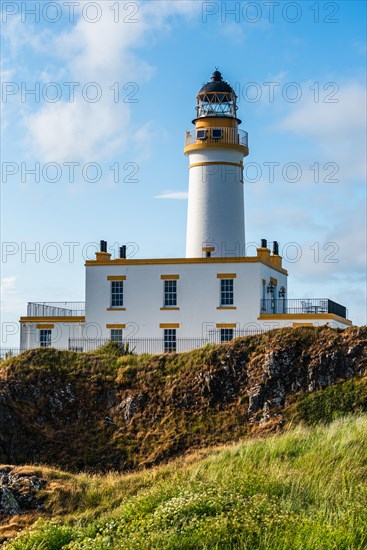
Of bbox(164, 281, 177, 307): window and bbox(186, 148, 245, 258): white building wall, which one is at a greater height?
bbox(186, 148, 245, 258): white building wall

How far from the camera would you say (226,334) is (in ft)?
129

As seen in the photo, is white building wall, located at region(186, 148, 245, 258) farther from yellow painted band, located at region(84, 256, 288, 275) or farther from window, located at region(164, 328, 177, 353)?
window, located at region(164, 328, 177, 353)

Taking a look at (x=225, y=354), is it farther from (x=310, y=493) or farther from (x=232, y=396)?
(x=310, y=493)

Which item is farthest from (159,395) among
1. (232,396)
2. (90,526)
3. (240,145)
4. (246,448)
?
(240,145)

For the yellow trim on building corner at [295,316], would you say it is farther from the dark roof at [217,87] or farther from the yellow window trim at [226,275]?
the dark roof at [217,87]

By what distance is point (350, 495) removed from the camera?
15.1m

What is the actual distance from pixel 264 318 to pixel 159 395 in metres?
10.2

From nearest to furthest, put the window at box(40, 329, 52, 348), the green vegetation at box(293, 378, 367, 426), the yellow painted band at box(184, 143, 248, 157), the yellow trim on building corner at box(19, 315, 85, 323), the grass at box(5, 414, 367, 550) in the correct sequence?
the grass at box(5, 414, 367, 550)
the green vegetation at box(293, 378, 367, 426)
the yellow trim on building corner at box(19, 315, 85, 323)
the window at box(40, 329, 52, 348)
the yellow painted band at box(184, 143, 248, 157)

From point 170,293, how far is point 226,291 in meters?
2.56

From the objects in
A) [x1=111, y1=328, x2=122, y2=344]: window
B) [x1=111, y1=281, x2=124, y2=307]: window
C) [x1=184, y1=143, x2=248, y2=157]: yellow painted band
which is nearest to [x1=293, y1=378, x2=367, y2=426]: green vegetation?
[x1=111, y1=328, x2=122, y2=344]: window

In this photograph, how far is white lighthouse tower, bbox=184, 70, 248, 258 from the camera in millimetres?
42469

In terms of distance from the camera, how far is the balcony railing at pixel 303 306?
40.5m

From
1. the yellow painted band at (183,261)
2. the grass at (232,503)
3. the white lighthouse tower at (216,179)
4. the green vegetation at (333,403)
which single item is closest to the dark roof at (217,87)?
the white lighthouse tower at (216,179)

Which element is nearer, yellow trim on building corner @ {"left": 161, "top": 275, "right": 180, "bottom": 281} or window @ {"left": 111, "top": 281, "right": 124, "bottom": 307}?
yellow trim on building corner @ {"left": 161, "top": 275, "right": 180, "bottom": 281}
